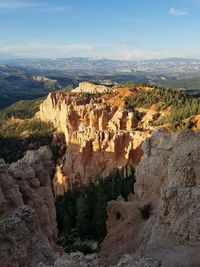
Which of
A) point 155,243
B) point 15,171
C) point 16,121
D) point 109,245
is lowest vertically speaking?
point 16,121

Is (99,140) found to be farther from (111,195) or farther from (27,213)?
(27,213)

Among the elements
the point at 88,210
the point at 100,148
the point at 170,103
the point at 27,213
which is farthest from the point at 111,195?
the point at 170,103

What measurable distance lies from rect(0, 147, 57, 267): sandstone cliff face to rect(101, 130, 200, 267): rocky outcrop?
4.49 metres

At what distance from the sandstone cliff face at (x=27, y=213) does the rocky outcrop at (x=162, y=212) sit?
449cm

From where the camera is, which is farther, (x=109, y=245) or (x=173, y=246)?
(x=109, y=245)

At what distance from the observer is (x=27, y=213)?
24000 millimetres

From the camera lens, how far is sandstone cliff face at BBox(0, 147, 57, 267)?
71.8 feet

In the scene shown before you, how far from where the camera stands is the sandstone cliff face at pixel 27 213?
21891mm

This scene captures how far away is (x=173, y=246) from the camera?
23.4m

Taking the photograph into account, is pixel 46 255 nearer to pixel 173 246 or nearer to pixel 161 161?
pixel 173 246

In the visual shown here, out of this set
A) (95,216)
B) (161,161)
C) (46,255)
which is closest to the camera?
(46,255)

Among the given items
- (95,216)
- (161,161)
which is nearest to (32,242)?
(161,161)

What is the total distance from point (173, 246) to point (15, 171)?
1205 centimetres

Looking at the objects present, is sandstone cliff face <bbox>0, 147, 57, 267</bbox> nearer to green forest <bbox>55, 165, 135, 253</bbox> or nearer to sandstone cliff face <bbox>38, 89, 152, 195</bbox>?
green forest <bbox>55, 165, 135, 253</bbox>
